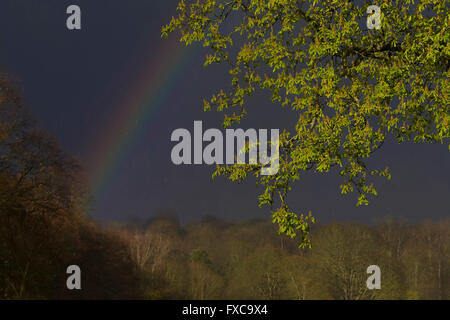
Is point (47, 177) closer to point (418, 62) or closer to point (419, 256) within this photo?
point (418, 62)

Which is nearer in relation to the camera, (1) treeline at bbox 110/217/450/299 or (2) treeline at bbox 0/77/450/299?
(2) treeline at bbox 0/77/450/299

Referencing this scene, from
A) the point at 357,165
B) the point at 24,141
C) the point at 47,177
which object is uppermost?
the point at 24,141

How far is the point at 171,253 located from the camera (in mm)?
95375

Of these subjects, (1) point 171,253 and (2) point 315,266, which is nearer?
(2) point 315,266

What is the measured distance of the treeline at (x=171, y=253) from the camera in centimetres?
2369

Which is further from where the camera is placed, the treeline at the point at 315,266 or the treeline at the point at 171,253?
the treeline at the point at 315,266

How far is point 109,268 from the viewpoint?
54.4 meters

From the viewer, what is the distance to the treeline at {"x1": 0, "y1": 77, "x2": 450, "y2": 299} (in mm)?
23688

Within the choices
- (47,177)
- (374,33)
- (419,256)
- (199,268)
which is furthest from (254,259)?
(374,33)

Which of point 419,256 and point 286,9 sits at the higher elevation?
point 286,9
